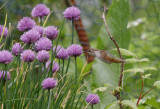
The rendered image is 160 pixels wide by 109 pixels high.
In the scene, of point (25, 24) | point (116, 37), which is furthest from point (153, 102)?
point (25, 24)

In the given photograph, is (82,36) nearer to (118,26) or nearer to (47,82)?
(118,26)

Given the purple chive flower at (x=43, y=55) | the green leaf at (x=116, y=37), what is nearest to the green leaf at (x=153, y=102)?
the green leaf at (x=116, y=37)

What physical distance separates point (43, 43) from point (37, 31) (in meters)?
0.09

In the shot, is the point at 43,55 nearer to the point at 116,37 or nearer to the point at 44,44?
the point at 44,44

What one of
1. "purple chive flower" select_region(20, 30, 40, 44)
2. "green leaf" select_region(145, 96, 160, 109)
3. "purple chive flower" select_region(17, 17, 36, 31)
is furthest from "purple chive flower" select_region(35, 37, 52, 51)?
"green leaf" select_region(145, 96, 160, 109)

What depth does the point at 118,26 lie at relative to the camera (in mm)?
1142

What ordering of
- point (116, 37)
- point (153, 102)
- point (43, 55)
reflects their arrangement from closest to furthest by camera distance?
1. point (43, 55)
2. point (153, 102)
3. point (116, 37)

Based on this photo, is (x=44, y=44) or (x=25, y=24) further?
(x=25, y=24)

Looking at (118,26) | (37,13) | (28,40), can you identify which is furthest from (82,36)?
(28,40)

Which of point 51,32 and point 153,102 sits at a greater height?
point 51,32

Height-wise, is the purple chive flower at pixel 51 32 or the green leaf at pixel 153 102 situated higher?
the purple chive flower at pixel 51 32

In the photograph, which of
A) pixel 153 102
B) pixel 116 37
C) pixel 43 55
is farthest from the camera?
pixel 116 37

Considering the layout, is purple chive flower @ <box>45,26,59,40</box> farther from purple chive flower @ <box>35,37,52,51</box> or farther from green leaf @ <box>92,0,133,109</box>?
green leaf @ <box>92,0,133,109</box>

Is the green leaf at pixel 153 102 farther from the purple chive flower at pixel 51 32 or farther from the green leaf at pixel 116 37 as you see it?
the purple chive flower at pixel 51 32
